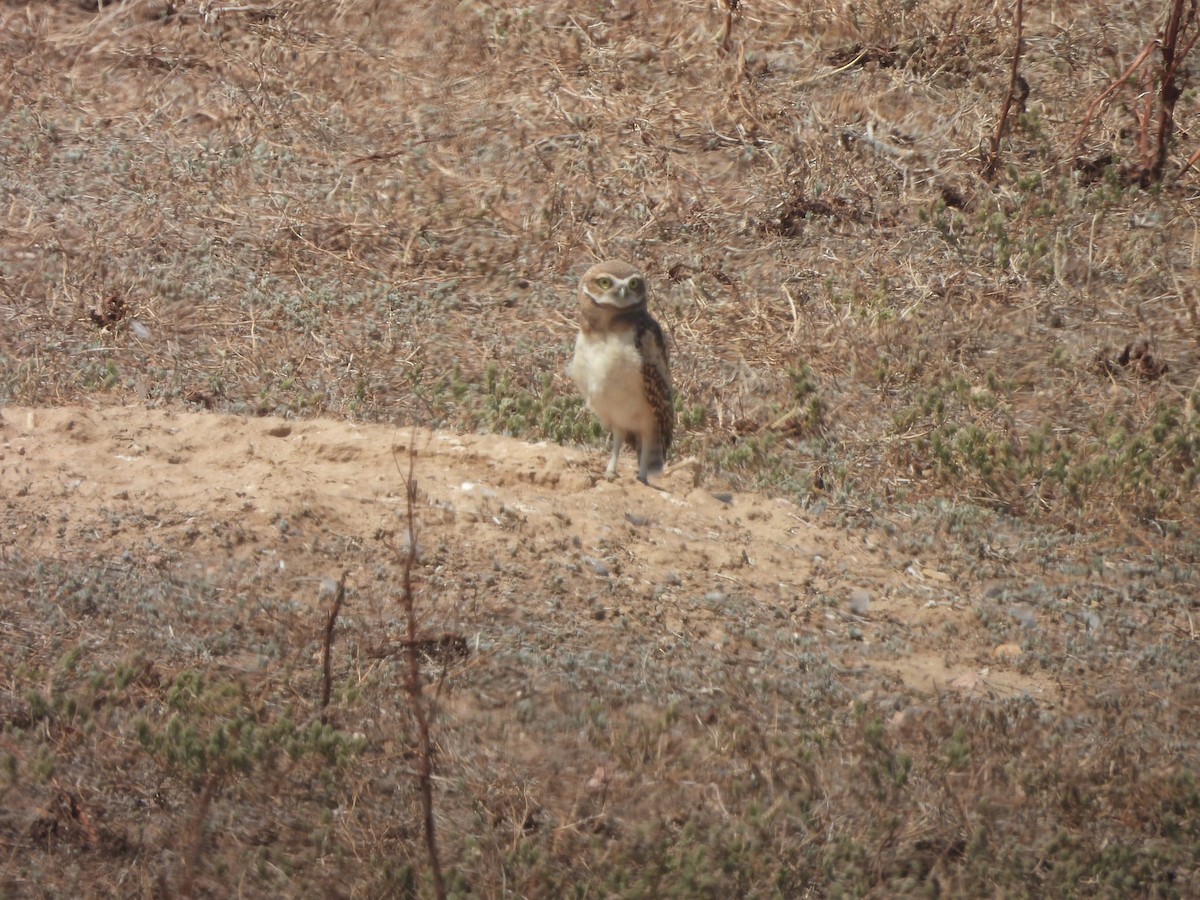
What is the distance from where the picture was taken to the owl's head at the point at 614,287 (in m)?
7.02

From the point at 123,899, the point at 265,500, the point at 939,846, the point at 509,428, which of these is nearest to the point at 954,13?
the point at 509,428

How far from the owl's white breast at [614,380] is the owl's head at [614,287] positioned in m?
0.17

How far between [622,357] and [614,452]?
1.69 feet

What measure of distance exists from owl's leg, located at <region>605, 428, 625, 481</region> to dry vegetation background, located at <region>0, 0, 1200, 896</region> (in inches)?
9.3

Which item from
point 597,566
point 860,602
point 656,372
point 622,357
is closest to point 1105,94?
point 656,372

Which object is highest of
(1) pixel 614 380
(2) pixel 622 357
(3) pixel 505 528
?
(2) pixel 622 357

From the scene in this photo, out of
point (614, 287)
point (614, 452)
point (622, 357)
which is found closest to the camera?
point (614, 287)

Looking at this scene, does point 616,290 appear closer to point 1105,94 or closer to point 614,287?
point 614,287

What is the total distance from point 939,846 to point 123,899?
245cm

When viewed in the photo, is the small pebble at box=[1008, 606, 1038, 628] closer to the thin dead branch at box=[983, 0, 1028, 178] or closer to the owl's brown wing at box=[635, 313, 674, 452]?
the owl's brown wing at box=[635, 313, 674, 452]

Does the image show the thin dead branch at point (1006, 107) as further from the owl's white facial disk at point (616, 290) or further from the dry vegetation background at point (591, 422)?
the owl's white facial disk at point (616, 290)

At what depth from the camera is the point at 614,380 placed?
7.16 m

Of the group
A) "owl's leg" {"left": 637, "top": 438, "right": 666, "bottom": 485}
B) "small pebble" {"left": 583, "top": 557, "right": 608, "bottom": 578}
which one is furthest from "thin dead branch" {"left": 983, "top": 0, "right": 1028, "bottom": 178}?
"small pebble" {"left": 583, "top": 557, "right": 608, "bottom": 578}

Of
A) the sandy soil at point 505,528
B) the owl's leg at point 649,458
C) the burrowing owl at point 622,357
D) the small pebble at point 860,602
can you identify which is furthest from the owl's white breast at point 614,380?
the small pebble at point 860,602
